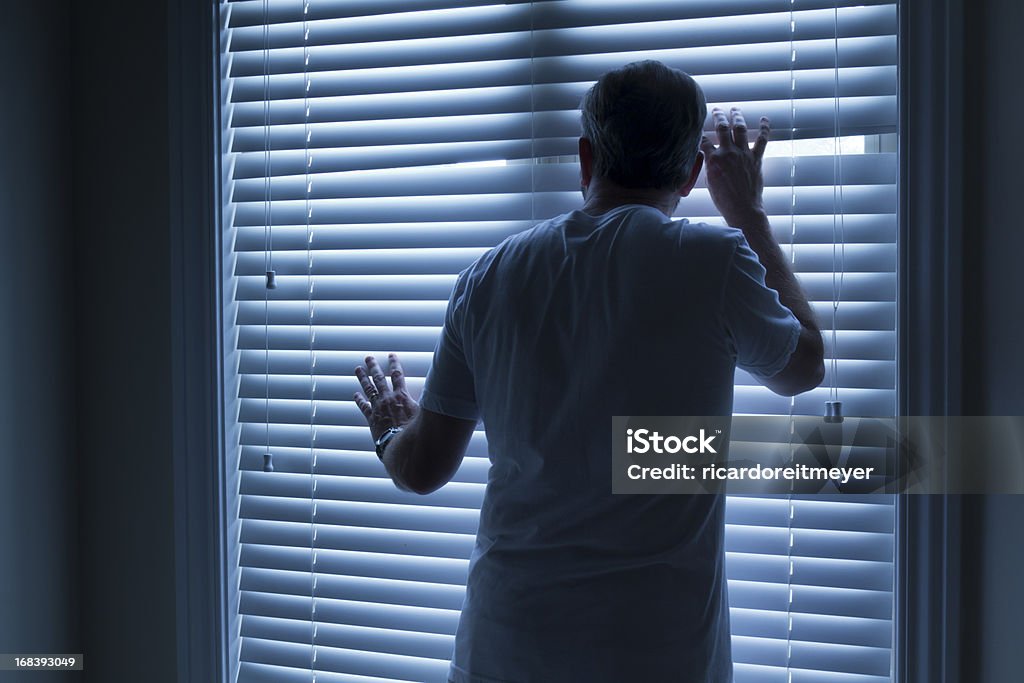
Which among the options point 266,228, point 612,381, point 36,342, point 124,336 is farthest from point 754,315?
point 36,342

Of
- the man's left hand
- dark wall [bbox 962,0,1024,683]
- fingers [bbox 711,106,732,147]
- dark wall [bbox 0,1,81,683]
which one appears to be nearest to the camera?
dark wall [bbox 962,0,1024,683]

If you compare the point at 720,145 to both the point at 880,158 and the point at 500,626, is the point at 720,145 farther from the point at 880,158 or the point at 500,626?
the point at 500,626

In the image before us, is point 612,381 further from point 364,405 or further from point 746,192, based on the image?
point 364,405

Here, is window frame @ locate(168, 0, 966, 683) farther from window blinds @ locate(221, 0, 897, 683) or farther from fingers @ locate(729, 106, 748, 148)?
fingers @ locate(729, 106, 748, 148)

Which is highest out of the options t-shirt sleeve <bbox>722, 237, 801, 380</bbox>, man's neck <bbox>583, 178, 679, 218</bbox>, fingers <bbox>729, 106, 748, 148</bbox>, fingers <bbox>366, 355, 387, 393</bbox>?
fingers <bbox>729, 106, 748, 148</bbox>

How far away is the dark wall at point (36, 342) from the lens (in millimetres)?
1606

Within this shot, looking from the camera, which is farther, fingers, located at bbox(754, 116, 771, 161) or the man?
fingers, located at bbox(754, 116, 771, 161)

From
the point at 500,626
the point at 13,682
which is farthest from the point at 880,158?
the point at 13,682

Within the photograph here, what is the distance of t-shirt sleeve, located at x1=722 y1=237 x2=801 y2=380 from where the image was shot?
1.08m

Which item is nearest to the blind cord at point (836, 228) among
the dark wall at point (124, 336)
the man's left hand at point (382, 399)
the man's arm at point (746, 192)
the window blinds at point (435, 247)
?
the window blinds at point (435, 247)

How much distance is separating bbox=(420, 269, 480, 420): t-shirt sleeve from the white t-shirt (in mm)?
91

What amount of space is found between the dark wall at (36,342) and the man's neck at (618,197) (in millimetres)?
1193

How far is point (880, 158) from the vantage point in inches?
53.0

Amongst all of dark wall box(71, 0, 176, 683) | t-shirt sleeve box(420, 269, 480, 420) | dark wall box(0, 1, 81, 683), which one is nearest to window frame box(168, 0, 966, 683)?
t-shirt sleeve box(420, 269, 480, 420)
